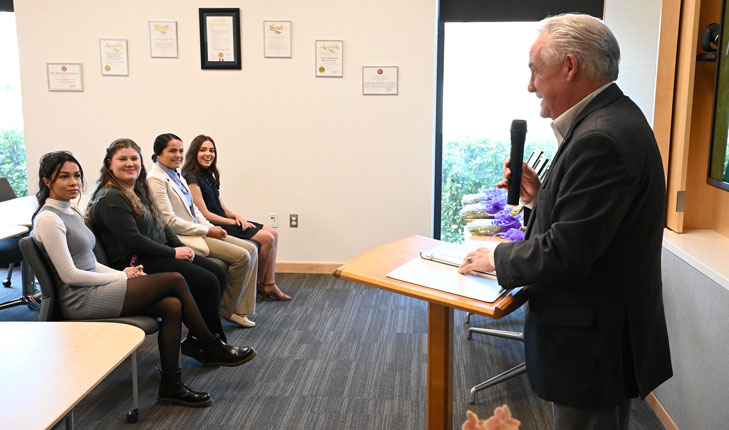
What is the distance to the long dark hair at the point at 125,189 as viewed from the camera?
3.33 m

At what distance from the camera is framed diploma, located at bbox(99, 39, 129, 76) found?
5.18 meters

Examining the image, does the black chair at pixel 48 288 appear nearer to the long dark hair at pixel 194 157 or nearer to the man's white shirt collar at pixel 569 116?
the long dark hair at pixel 194 157

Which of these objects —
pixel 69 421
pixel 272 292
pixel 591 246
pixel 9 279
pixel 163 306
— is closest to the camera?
pixel 591 246

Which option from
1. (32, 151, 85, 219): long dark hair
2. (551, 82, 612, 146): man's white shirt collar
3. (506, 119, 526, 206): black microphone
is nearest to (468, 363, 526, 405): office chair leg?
(506, 119, 526, 206): black microphone

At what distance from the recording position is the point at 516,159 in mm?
1880

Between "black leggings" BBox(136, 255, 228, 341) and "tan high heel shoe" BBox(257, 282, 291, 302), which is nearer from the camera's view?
"black leggings" BBox(136, 255, 228, 341)

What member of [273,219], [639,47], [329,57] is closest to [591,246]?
[639,47]

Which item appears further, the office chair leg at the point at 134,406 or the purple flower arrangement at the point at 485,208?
the purple flower arrangement at the point at 485,208

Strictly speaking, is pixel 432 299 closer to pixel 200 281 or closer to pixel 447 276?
pixel 447 276

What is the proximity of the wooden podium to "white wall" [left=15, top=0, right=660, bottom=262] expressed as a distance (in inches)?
124

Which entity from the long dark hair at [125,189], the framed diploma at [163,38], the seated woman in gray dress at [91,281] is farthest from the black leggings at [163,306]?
the framed diploma at [163,38]

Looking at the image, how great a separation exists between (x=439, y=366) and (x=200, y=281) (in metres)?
1.88

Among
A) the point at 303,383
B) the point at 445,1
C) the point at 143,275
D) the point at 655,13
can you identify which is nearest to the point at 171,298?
the point at 143,275

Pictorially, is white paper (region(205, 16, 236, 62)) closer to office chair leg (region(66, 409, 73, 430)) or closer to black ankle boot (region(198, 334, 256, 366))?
black ankle boot (region(198, 334, 256, 366))
